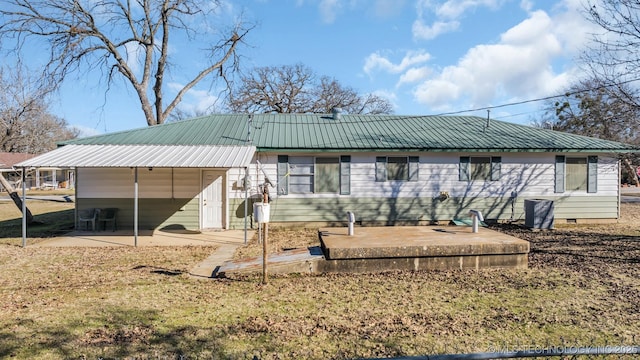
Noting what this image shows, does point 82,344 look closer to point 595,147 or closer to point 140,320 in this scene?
point 140,320

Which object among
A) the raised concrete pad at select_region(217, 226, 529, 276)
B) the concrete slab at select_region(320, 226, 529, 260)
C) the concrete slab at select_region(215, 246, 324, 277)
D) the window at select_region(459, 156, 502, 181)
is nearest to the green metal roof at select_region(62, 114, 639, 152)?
the window at select_region(459, 156, 502, 181)

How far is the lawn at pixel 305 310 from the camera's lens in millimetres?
3842

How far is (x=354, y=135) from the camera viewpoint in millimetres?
13141

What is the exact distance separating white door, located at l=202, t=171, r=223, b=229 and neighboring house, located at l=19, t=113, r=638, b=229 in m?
0.03

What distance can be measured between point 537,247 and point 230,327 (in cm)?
807

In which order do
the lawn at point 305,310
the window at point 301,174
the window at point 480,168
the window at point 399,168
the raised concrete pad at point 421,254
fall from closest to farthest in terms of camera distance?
the lawn at point 305,310, the raised concrete pad at point 421,254, the window at point 301,174, the window at point 399,168, the window at point 480,168

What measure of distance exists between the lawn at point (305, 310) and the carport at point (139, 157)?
2522mm

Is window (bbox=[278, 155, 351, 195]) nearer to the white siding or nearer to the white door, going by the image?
the white siding

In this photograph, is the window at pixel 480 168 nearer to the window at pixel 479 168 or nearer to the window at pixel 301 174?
the window at pixel 479 168

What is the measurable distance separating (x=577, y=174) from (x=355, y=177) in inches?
321

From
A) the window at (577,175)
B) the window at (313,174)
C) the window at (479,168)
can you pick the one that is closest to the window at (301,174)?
the window at (313,174)

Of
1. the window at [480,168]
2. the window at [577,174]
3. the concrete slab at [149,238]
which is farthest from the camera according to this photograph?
the window at [577,174]

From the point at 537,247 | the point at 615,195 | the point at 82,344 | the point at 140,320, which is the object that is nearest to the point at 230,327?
the point at 140,320

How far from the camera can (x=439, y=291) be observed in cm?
562
